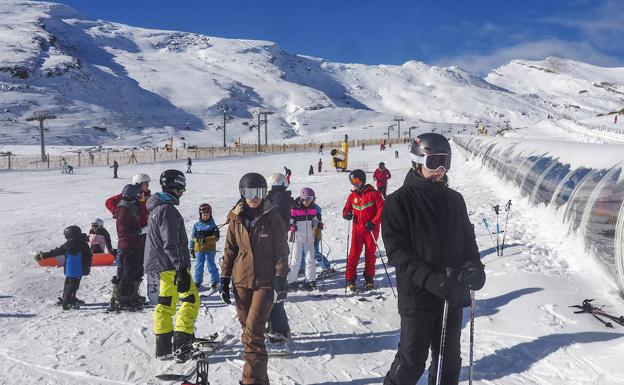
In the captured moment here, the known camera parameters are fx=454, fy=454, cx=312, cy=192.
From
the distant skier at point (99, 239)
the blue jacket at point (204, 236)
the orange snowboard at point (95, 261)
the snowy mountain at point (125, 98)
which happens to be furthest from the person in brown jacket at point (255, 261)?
the snowy mountain at point (125, 98)

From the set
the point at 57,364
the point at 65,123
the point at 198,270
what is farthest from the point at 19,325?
the point at 65,123

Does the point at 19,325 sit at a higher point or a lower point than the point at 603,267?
lower

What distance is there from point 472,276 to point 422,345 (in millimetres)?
644

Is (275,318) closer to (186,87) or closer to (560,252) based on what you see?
(560,252)

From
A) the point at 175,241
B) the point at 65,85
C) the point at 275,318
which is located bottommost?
the point at 275,318

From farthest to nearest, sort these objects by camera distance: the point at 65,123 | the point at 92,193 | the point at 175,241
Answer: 1. the point at 65,123
2. the point at 92,193
3. the point at 175,241

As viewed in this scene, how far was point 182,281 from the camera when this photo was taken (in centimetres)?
452

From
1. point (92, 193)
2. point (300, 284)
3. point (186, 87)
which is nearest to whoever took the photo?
point (300, 284)

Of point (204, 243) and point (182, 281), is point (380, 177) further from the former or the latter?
point (182, 281)

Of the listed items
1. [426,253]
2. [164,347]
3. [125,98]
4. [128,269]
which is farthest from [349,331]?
[125,98]

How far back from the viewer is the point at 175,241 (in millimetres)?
4574

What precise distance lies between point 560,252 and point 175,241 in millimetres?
Answer: 6376

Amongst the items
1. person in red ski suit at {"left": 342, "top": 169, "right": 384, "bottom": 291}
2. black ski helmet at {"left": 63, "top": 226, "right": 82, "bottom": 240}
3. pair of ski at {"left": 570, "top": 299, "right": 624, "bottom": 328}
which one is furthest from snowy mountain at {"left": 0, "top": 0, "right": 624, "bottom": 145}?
pair of ski at {"left": 570, "top": 299, "right": 624, "bottom": 328}

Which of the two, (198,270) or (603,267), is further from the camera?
(198,270)
